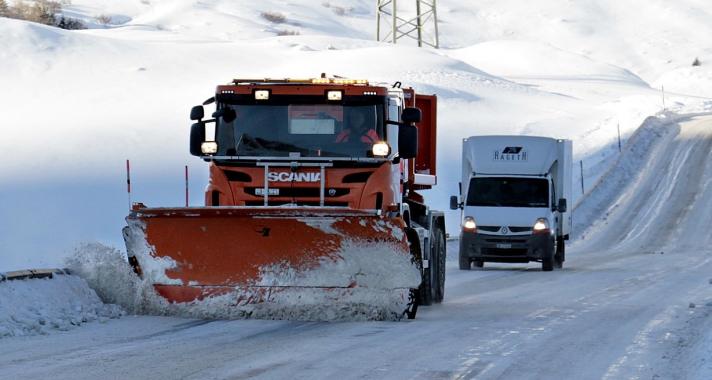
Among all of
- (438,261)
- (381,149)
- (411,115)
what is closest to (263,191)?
(381,149)

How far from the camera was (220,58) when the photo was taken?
219 feet

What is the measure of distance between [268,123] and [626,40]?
116105mm

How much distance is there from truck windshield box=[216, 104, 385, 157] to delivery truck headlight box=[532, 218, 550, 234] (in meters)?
11.5

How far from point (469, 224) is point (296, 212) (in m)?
12.7

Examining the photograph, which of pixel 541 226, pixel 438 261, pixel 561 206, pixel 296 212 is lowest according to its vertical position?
pixel 438 261

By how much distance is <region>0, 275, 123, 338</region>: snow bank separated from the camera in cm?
1205

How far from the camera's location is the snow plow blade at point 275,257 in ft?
42.7

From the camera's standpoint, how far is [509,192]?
2545cm

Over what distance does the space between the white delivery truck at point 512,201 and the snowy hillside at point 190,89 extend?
23.5 feet

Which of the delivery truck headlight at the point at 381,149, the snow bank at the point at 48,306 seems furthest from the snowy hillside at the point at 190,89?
the delivery truck headlight at the point at 381,149

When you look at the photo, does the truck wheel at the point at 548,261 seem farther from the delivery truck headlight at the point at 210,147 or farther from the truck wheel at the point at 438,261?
the delivery truck headlight at the point at 210,147

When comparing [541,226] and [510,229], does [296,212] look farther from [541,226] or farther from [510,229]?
[541,226]

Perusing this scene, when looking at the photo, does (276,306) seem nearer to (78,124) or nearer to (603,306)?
(603,306)

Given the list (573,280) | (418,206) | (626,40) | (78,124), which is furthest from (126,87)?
(626,40)
